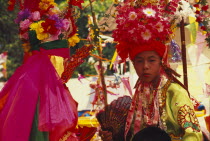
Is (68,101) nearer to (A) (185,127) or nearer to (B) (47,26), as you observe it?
(B) (47,26)

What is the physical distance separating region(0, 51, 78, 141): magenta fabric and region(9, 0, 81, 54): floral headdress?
→ 142 millimetres

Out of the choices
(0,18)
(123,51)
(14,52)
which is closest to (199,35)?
(123,51)

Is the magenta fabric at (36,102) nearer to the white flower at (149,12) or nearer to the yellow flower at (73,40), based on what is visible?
the yellow flower at (73,40)

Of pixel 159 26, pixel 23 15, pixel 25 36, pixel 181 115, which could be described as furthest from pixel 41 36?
pixel 181 115

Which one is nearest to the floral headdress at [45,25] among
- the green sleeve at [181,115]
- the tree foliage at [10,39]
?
the green sleeve at [181,115]

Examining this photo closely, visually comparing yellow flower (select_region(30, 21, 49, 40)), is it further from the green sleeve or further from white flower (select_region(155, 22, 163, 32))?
the green sleeve

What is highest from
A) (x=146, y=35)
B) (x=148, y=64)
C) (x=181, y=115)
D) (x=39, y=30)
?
(x=39, y=30)

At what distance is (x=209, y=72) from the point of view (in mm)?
5551

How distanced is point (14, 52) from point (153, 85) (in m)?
14.7

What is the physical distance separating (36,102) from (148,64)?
3.38 feet

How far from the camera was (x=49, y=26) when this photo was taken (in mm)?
3809

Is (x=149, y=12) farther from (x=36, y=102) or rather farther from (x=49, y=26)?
(x=36, y=102)

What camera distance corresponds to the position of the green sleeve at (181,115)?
3244 millimetres

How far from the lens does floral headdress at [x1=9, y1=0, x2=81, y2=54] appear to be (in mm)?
3828
